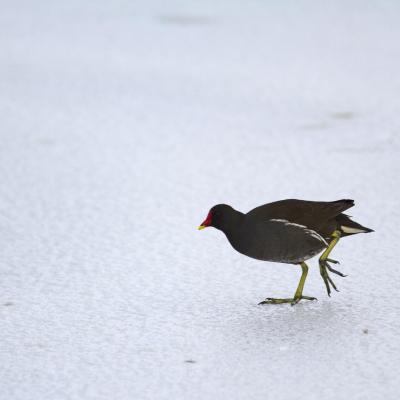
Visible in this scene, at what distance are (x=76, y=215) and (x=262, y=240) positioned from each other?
1.22 metres

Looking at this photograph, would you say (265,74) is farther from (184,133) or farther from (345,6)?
(345,6)

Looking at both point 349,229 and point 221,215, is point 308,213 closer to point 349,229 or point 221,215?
point 349,229

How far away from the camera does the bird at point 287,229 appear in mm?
3029

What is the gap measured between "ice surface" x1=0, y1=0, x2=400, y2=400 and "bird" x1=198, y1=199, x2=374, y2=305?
0.17 meters

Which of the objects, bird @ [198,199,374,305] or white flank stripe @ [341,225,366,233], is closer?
bird @ [198,199,374,305]

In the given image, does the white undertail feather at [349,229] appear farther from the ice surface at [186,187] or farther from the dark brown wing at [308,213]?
the ice surface at [186,187]

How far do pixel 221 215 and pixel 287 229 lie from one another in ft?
0.73

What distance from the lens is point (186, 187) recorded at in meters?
4.38

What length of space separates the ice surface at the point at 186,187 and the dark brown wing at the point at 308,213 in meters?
0.25

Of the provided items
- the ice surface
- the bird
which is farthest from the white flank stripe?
the ice surface

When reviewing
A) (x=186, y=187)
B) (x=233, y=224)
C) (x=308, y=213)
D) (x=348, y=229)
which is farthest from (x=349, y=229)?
(x=186, y=187)

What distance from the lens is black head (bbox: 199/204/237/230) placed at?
311 cm

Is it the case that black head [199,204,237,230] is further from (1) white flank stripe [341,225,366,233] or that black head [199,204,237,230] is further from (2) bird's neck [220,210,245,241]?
(1) white flank stripe [341,225,366,233]

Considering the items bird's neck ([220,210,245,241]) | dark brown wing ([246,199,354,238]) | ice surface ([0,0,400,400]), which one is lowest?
ice surface ([0,0,400,400])
